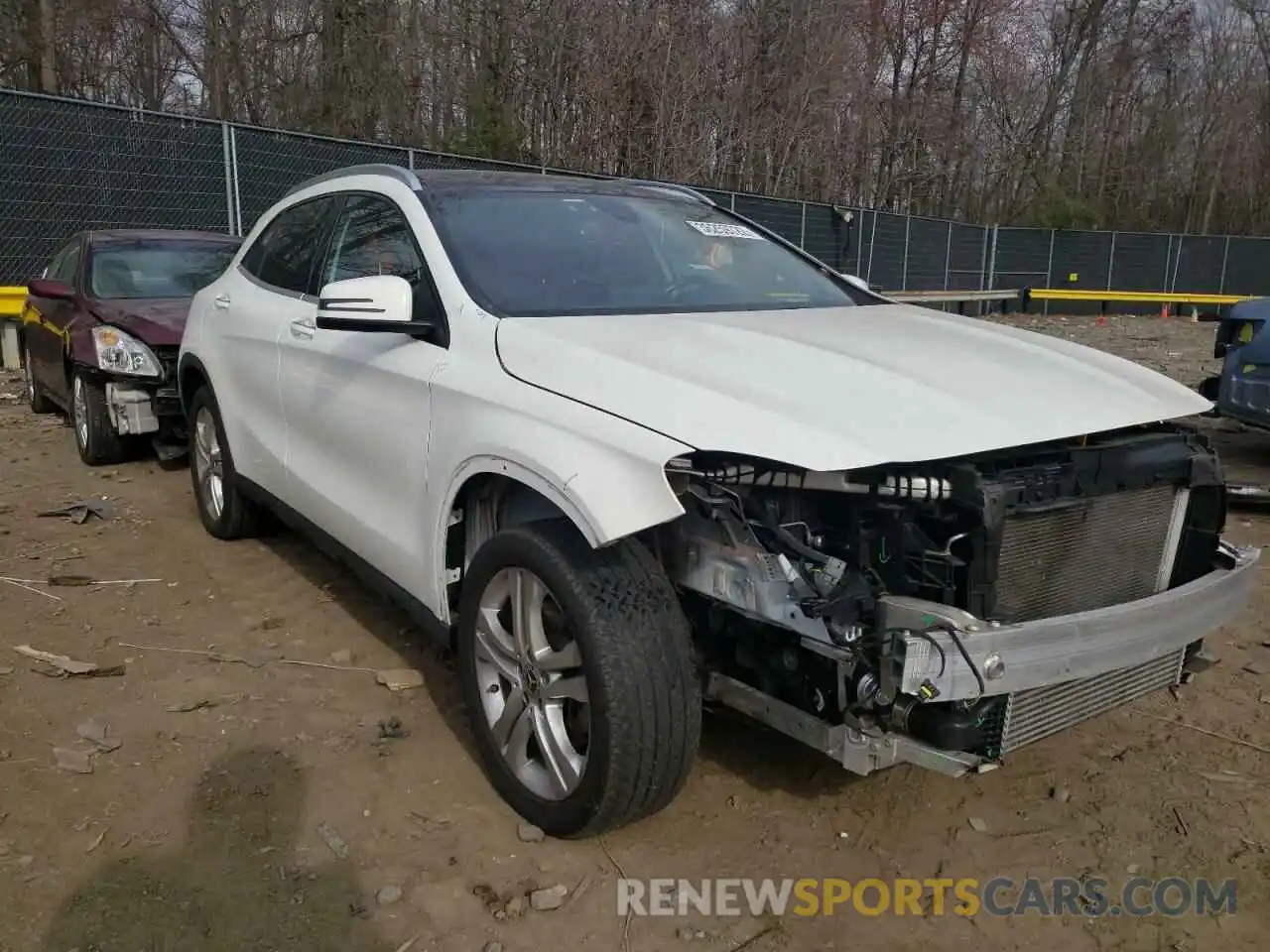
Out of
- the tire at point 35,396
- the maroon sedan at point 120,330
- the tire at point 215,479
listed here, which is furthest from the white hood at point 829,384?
the tire at point 35,396

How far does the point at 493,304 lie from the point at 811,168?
22.0 m

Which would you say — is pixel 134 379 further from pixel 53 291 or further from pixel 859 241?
pixel 859 241

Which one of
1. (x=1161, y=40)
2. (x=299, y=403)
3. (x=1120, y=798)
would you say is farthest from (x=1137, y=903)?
(x=1161, y=40)

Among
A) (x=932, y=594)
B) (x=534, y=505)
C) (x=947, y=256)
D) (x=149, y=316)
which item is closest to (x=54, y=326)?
(x=149, y=316)

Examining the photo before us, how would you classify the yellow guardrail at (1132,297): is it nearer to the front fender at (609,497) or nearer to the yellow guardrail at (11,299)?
the yellow guardrail at (11,299)

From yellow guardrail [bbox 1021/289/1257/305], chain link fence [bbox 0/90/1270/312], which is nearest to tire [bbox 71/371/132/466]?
chain link fence [bbox 0/90/1270/312]

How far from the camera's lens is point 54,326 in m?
7.60

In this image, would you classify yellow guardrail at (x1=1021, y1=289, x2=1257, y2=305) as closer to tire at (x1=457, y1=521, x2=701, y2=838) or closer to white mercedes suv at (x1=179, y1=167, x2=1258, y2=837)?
white mercedes suv at (x1=179, y1=167, x2=1258, y2=837)

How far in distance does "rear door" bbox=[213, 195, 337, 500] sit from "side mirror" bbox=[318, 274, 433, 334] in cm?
92

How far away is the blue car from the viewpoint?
20.0 ft

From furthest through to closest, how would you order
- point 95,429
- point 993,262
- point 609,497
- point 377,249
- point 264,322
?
point 993,262
point 95,429
point 264,322
point 377,249
point 609,497

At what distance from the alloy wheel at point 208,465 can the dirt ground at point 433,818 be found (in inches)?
41.3

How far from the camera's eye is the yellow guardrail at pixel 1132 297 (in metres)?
25.4

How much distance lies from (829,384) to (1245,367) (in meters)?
4.87
